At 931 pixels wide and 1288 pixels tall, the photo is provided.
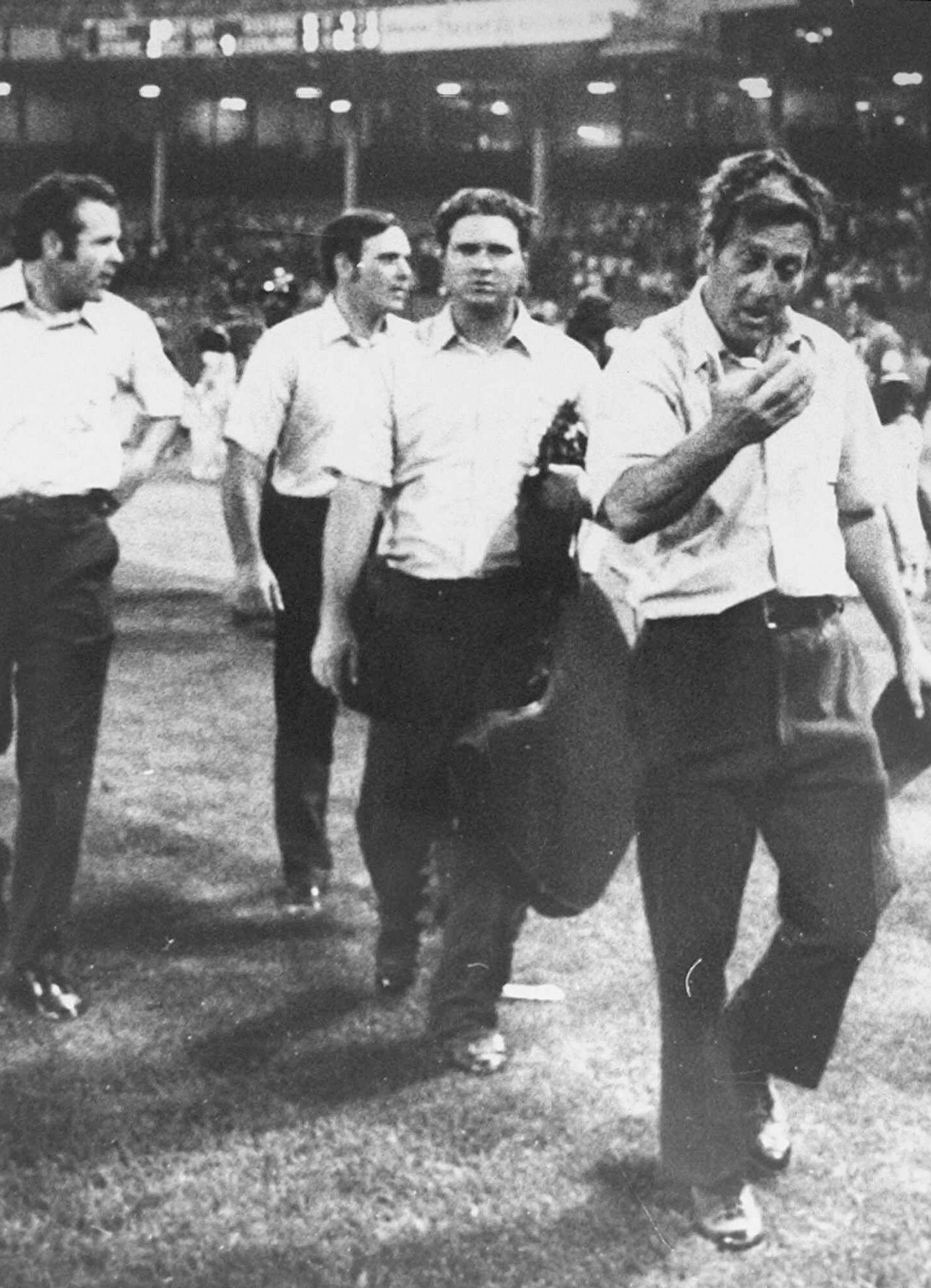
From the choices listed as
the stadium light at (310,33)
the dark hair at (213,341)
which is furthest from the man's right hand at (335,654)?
the dark hair at (213,341)

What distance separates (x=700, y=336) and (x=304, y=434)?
1581 mm

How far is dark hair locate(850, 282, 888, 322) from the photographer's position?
680 cm

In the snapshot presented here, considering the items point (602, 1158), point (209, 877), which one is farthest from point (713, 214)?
point (209, 877)

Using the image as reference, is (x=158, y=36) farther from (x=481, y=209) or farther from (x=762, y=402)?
(x=762, y=402)

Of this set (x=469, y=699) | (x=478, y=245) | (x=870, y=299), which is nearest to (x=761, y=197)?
(x=478, y=245)

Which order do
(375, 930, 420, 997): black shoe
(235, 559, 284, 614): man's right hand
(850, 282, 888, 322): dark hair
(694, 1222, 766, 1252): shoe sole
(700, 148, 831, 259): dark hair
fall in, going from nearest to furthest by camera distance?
(700, 148, 831, 259): dark hair < (694, 1222, 766, 1252): shoe sole < (375, 930, 420, 997): black shoe < (235, 559, 284, 614): man's right hand < (850, 282, 888, 322): dark hair

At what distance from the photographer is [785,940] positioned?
2387 mm

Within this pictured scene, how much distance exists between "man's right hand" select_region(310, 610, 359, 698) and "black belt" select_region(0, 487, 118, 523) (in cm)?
49

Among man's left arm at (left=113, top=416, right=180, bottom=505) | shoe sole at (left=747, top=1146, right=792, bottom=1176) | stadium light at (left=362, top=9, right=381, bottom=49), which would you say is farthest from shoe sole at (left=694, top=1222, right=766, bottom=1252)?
stadium light at (left=362, top=9, right=381, bottom=49)

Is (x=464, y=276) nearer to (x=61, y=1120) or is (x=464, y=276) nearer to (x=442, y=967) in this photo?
(x=442, y=967)

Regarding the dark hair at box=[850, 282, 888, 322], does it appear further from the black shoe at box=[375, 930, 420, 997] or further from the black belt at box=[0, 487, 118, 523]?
the black belt at box=[0, 487, 118, 523]

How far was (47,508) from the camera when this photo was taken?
3.05 metres

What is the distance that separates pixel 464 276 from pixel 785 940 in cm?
130

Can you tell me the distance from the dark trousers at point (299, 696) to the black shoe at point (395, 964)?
61 cm
